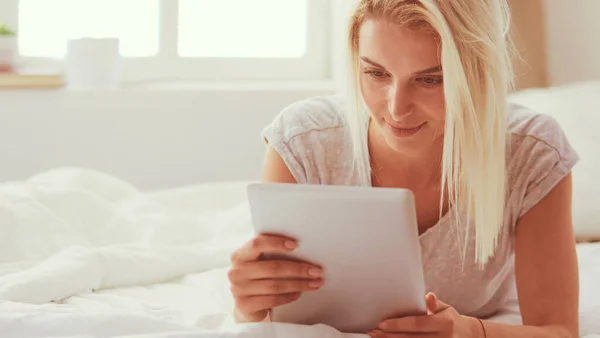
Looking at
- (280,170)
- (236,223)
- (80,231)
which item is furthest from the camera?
(236,223)

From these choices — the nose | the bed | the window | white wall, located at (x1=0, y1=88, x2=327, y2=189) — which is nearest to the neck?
the nose

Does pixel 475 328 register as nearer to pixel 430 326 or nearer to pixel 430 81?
pixel 430 326

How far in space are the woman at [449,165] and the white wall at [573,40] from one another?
3.74 ft

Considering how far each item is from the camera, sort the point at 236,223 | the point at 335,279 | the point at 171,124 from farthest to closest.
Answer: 1. the point at 171,124
2. the point at 236,223
3. the point at 335,279

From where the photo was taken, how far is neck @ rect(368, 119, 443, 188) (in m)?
1.31

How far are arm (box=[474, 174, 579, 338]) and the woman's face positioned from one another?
22 centimetres

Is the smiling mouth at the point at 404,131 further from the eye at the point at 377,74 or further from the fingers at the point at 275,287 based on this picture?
the fingers at the point at 275,287

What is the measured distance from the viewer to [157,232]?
1768mm

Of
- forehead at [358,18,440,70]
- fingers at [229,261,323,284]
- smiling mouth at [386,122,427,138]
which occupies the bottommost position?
fingers at [229,261,323,284]

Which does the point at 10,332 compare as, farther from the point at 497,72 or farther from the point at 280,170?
the point at 497,72

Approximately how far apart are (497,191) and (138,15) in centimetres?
A: 171

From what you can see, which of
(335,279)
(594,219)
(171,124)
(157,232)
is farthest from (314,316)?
(171,124)

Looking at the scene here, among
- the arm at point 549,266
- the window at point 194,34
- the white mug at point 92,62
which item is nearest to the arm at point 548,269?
the arm at point 549,266

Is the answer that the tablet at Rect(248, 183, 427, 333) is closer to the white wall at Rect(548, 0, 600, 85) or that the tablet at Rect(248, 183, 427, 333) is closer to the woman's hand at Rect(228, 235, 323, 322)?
the woman's hand at Rect(228, 235, 323, 322)
